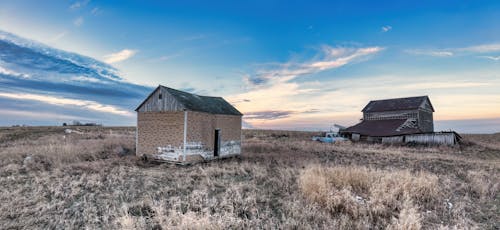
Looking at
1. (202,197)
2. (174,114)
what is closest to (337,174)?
(202,197)

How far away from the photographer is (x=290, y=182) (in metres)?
9.12

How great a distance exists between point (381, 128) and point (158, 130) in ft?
97.9

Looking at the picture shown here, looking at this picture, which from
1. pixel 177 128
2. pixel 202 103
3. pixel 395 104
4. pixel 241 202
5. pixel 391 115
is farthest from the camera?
pixel 395 104

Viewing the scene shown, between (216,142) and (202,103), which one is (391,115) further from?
(202,103)

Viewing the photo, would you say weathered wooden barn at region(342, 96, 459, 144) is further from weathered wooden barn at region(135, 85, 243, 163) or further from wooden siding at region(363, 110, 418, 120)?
weathered wooden barn at region(135, 85, 243, 163)

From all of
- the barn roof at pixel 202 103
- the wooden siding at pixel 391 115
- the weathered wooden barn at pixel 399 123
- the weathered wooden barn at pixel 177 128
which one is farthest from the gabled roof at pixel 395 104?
the weathered wooden barn at pixel 177 128

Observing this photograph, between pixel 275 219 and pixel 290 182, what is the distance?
371cm

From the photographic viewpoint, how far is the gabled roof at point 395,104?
3383 cm

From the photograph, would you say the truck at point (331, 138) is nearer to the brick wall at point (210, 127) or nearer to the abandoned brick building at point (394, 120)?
the abandoned brick building at point (394, 120)

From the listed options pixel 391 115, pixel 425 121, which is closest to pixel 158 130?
pixel 391 115

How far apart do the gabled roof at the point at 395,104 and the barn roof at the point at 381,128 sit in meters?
1.84

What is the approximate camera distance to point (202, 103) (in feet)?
54.3

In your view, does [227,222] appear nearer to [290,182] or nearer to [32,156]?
[290,182]

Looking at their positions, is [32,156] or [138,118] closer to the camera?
[32,156]
